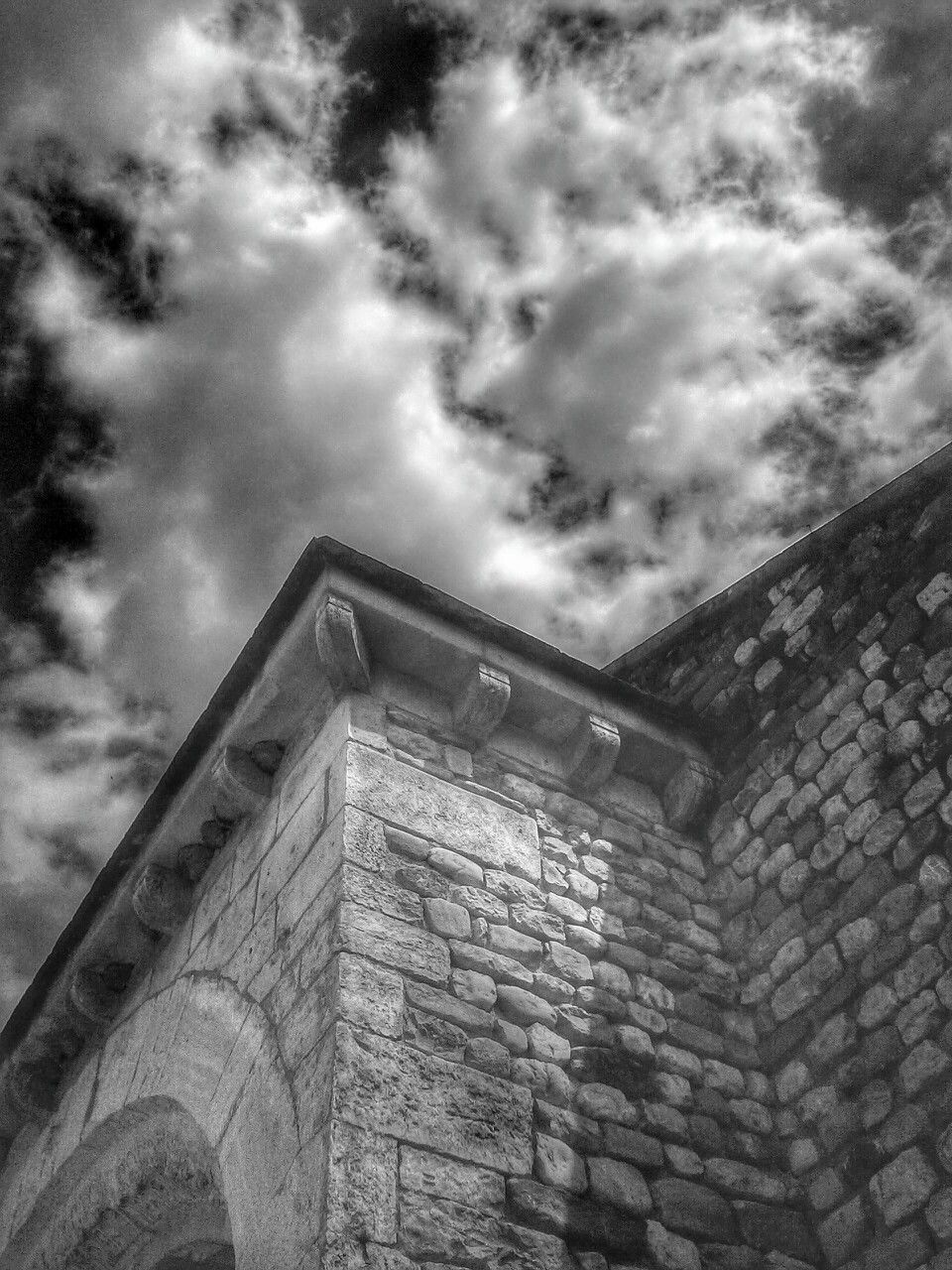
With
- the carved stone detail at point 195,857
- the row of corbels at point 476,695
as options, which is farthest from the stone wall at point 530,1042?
the carved stone detail at point 195,857

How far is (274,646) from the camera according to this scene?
4766mm

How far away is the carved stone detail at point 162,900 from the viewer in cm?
511

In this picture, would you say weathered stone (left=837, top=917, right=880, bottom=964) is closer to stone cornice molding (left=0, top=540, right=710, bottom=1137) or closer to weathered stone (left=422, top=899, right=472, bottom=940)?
stone cornice molding (left=0, top=540, right=710, bottom=1137)

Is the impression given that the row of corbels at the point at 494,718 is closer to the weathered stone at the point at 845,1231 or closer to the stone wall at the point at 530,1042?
the stone wall at the point at 530,1042

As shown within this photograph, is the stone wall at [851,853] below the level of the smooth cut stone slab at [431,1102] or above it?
above

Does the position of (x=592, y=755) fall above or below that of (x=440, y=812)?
above

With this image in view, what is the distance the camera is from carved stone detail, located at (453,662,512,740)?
4.64 meters

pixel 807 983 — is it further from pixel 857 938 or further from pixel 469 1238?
pixel 469 1238

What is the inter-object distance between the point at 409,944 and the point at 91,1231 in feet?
8.22

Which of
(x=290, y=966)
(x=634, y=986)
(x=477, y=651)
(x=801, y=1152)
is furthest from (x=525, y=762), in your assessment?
(x=801, y=1152)

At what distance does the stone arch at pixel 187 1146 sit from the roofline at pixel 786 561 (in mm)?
2676

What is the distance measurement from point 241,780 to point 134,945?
4.03 ft

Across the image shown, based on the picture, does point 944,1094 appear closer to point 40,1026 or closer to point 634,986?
point 634,986

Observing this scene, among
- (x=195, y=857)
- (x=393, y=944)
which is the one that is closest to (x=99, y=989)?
(x=195, y=857)
